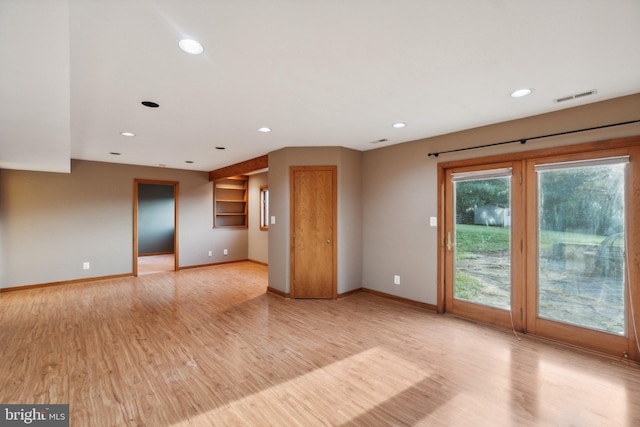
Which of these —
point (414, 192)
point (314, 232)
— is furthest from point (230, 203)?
point (414, 192)

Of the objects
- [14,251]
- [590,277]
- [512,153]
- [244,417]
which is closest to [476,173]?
[512,153]

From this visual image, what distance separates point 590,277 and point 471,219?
1.27 meters

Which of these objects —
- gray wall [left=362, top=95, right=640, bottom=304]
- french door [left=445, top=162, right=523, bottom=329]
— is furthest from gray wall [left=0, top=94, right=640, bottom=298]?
french door [left=445, top=162, right=523, bottom=329]

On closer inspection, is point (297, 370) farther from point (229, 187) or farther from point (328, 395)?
point (229, 187)

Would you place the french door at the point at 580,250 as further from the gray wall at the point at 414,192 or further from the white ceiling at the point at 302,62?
the white ceiling at the point at 302,62

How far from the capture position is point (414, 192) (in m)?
4.31

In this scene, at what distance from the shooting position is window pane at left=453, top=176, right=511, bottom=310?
3.52 m

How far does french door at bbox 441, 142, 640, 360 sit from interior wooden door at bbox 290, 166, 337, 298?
5.42 feet

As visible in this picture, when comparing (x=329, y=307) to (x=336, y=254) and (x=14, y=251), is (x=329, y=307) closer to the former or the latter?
(x=336, y=254)

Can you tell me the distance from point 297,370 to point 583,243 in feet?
10.0

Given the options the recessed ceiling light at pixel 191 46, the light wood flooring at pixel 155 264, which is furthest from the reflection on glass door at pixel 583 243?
the light wood flooring at pixel 155 264

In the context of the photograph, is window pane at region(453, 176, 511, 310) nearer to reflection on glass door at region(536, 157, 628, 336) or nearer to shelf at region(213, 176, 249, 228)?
reflection on glass door at region(536, 157, 628, 336)

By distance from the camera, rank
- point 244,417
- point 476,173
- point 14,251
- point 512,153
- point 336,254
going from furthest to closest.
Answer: point 14,251, point 336,254, point 476,173, point 512,153, point 244,417

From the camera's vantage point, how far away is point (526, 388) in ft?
7.55
